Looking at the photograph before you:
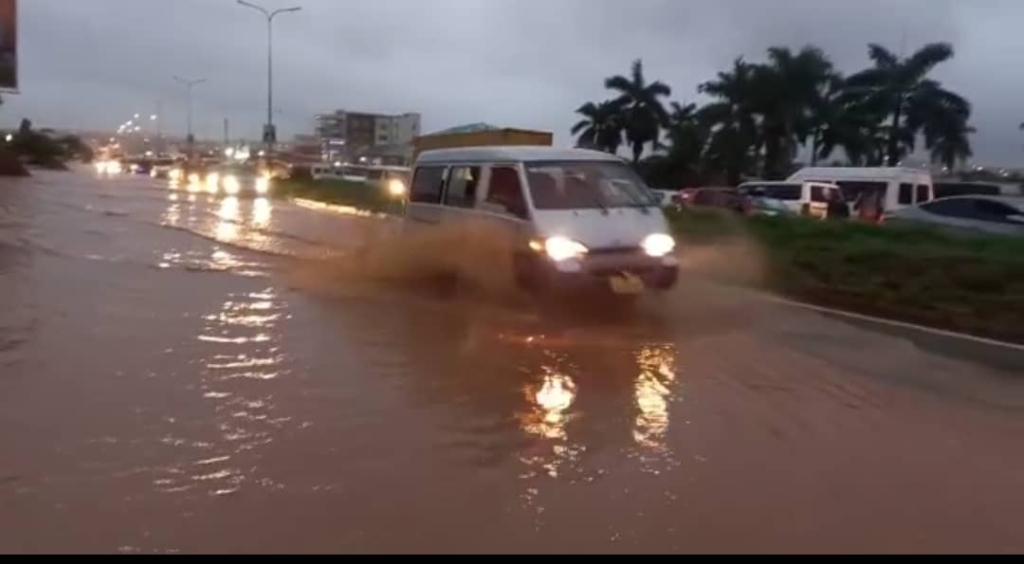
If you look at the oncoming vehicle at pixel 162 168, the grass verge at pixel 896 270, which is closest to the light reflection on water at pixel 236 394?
the grass verge at pixel 896 270

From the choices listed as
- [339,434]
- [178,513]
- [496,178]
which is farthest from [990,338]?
[178,513]

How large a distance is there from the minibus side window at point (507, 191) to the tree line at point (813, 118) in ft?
131

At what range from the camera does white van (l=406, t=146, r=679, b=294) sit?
11.1m

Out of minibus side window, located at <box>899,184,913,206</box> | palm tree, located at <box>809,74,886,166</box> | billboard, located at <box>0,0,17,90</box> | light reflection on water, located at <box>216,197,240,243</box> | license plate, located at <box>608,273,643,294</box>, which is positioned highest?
billboard, located at <box>0,0,17,90</box>

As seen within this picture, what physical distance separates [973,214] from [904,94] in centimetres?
3175

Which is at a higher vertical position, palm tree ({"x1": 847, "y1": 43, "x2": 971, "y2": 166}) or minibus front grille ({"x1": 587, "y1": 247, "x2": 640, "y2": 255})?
palm tree ({"x1": 847, "y1": 43, "x2": 971, "y2": 166})

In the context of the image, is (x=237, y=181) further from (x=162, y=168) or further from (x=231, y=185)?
(x=162, y=168)

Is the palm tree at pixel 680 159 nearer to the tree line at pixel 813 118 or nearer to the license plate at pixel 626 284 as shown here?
the tree line at pixel 813 118

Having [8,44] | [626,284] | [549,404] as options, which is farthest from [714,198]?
[8,44]

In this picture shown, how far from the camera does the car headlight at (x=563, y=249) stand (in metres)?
11.1

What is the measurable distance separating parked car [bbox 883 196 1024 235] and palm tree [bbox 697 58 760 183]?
3081cm

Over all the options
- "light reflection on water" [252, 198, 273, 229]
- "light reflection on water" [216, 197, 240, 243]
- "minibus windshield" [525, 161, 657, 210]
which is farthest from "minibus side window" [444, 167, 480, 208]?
"light reflection on water" [252, 198, 273, 229]

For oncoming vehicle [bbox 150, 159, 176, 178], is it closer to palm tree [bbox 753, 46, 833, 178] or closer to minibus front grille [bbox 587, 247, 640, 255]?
palm tree [bbox 753, 46, 833, 178]

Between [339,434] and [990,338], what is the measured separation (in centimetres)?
684
